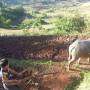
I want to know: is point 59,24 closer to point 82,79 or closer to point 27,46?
point 27,46

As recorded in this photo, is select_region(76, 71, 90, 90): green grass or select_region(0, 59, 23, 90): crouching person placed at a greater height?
select_region(0, 59, 23, 90): crouching person

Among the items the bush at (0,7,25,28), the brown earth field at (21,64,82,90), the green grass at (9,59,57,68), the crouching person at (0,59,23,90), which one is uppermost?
the crouching person at (0,59,23,90)

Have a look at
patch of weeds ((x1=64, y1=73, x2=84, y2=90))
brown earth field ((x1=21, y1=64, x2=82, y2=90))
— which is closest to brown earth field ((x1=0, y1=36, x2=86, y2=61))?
brown earth field ((x1=21, y1=64, x2=82, y2=90))

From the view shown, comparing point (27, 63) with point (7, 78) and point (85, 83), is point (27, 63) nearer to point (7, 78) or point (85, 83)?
point (85, 83)

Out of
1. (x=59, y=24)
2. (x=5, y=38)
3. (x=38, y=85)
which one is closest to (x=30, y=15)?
(x=59, y=24)

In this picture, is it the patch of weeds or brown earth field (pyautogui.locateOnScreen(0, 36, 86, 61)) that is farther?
brown earth field (pyautogui.locateOnScreen(0, 36, 86, 61))

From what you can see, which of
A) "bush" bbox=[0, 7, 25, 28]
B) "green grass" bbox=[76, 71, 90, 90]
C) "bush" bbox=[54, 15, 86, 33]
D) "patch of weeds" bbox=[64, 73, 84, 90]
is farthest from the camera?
"bush" bbox=[0, 7, 25, 28]

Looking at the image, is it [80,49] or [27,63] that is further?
[27,63]

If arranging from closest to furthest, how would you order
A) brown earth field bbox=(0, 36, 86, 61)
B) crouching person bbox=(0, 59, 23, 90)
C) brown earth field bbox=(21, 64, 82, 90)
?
1. crouching person bbox=(0, 59, 23, 90)
2. brown earth field bbox=(21, 64, 82, 90)
3. brown earth field bbox=(0, 36, 86, 61)

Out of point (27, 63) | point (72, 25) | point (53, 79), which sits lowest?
point (53, 79)

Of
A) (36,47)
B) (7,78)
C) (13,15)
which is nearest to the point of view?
(7,78)

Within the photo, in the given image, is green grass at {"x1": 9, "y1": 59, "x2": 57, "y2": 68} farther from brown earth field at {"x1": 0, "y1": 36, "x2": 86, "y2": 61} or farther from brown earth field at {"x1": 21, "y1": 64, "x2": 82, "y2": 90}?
brown earth field at {"x1": 21, "y1": 64, "x2": 82, "y2": 90}

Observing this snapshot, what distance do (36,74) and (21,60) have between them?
2.31 metres

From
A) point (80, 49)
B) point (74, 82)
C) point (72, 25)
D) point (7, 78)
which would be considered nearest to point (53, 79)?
point (74, 82)
